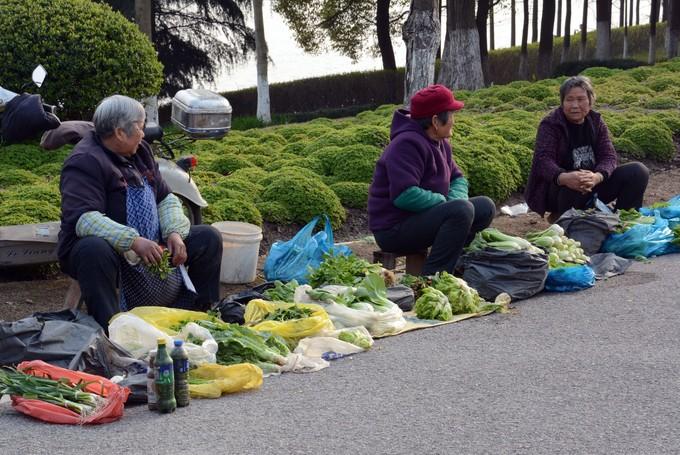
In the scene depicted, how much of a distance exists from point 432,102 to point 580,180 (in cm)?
196

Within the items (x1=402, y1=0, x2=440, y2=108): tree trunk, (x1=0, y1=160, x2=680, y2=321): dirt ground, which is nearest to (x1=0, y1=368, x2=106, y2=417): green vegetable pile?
(x1=0, y1=160, x2=680, y2=321): dirt ground

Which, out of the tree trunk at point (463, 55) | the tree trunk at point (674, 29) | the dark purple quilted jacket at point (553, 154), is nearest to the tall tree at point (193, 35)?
the tree trunk at point (463, 55)

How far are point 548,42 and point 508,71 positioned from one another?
1464 cm

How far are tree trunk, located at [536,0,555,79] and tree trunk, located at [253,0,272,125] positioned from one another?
977cm

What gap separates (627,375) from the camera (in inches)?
233

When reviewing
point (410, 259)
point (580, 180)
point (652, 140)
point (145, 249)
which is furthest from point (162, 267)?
point (652, 140)

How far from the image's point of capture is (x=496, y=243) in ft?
27.2

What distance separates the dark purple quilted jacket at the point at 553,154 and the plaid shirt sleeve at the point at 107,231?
4381 mm

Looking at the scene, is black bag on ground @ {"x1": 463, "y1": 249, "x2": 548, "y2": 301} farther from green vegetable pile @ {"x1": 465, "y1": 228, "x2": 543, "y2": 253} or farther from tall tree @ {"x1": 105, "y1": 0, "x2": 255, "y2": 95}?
tall tree @ {"x1": 105, "y1": 0, "x2": 255, "y2": 95}

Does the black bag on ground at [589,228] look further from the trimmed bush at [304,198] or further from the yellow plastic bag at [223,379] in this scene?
the yellow plastic bag at [223,379]

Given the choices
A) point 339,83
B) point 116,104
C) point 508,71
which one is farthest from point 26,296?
point 508,71

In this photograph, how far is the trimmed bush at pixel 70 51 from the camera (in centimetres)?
1191

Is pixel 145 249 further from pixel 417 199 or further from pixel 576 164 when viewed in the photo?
pixel 576 164

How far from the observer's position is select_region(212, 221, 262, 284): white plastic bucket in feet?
28.2
